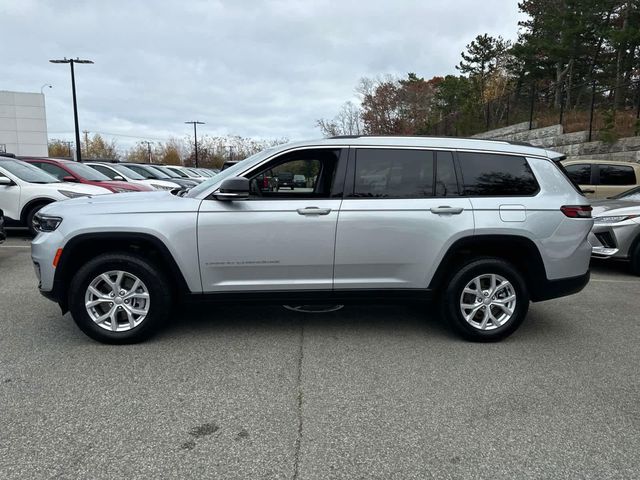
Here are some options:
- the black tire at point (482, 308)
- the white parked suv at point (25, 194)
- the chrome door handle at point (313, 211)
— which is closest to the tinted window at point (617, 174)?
the black tire at point (482, 308)

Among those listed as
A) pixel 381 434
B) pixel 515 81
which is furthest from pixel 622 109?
pixel 381 434

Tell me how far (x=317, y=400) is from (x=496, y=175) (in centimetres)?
260

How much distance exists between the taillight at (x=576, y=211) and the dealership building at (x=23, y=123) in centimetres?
5043

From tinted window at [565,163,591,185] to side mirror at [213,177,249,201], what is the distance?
9.63 meters

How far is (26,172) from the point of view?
367 inches

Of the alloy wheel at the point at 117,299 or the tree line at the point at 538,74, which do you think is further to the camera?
the tree line at the point at 538,74

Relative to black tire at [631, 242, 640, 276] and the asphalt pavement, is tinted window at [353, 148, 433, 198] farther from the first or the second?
black tire at [631, 242, 640, 276]

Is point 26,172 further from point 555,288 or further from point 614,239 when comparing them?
point 614,239

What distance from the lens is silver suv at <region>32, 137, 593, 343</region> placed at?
3.94m

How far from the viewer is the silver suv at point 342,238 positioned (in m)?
3.94

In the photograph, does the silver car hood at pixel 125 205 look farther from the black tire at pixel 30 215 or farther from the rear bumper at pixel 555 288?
the black tire at pixel 30 215

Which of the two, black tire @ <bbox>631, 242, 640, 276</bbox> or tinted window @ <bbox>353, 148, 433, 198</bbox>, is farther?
black tire @ <bbox>631, 242, 640, 276</bbox>

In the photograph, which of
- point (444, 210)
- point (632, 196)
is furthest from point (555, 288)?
point (632, 196)

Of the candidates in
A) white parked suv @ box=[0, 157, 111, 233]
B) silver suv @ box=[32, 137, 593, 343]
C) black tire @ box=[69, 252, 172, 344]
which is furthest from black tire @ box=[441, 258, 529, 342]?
white parked suv @ box=[0, 157, 111, 233]
